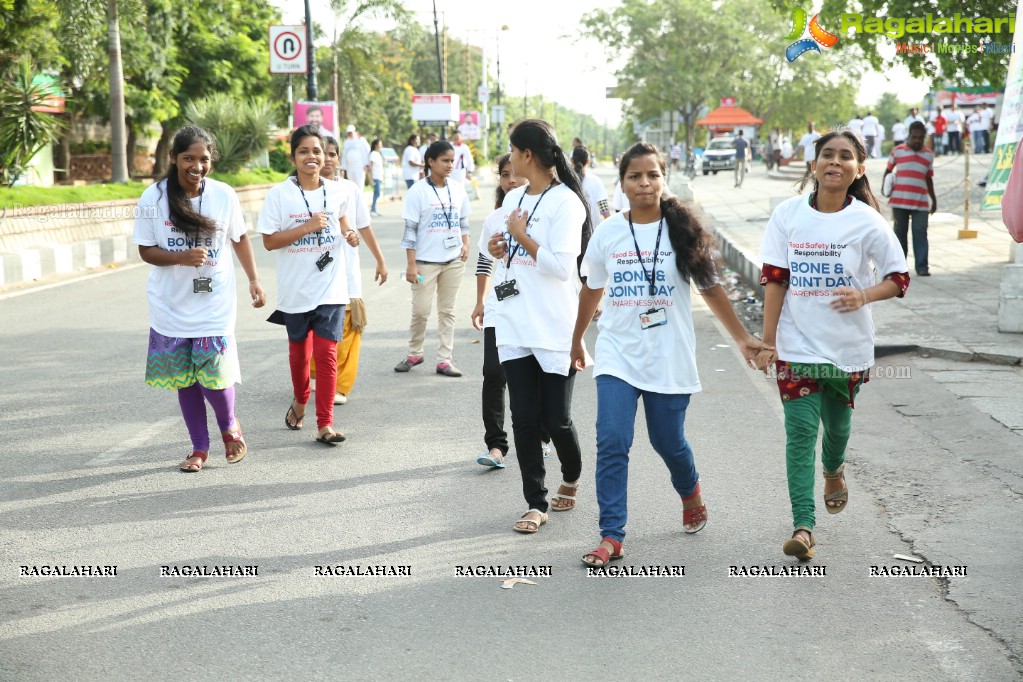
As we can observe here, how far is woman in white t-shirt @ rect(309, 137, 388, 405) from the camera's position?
7586 mm

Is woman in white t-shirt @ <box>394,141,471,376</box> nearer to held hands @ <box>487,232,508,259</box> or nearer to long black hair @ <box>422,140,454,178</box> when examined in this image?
long black hair @ <box>422,140,454,178</box>

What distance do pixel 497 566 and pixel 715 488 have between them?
164 centimetres

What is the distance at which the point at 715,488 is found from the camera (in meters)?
6.13

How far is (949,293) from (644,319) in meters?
9.20

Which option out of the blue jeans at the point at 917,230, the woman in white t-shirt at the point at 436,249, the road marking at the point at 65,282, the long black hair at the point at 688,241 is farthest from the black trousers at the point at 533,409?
the blue jeans at the point at 917,230

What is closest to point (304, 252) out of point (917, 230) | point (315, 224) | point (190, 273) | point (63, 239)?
point (315, 224)

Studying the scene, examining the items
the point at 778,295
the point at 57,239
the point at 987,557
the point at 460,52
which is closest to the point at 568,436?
the point at 778,295

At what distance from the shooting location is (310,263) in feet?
23.6

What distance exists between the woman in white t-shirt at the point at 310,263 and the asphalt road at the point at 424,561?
17.1 inches

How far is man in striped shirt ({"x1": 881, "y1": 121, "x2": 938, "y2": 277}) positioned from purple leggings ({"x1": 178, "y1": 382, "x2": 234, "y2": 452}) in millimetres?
9869

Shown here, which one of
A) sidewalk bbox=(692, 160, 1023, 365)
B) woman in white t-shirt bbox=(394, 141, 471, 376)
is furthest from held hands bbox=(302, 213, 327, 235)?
sidewalk bbox=(692, 160, 1023, 365)

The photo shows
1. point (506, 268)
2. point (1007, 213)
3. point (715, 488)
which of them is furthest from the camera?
point (715, 488)

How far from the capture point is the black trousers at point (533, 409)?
17.8ft

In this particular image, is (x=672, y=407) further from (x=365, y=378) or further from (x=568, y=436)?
(x=365, y=378)
